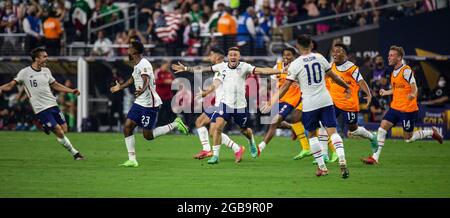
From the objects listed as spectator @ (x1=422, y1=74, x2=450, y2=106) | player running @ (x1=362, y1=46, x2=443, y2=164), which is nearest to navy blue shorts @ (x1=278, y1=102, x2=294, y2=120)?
player running @ (x1=362, y1=46, x2=443, y2=164)

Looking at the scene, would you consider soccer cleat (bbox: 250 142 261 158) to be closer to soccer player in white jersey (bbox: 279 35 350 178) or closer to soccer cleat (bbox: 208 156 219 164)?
soccer cleat (bbox: 208 156 219 164)

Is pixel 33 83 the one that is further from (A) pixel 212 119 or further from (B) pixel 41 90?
(A) pixel 212 119

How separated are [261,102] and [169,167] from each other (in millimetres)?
10692

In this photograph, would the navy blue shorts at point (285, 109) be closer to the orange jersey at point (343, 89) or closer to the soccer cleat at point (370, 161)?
the orange jersey at point (343, 89)

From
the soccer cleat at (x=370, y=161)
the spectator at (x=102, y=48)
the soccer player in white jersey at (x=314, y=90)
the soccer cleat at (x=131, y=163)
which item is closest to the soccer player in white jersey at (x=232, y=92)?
the soccer cleat at (x=131, y=163)

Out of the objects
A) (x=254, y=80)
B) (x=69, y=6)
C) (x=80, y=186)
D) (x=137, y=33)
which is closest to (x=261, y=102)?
(x=254, y=80)

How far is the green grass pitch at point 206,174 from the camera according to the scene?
52.1ft

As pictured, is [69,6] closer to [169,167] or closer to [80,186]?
[169,167]

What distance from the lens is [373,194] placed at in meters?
15.5

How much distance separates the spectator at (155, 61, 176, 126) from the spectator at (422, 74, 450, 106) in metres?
7.86

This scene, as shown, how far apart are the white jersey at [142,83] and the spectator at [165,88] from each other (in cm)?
1108

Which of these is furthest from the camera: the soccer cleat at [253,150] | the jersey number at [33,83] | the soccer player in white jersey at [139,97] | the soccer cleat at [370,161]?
the soccer cleat at [253,150]

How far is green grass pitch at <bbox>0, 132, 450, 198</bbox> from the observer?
15.9 m

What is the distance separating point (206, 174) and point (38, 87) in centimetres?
528
